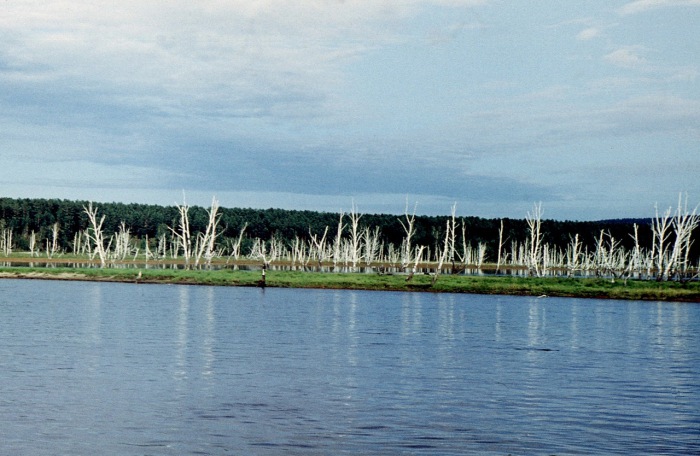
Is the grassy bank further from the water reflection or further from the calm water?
the calm water

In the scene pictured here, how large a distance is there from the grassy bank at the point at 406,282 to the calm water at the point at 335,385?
142ft

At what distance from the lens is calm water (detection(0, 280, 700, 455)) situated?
2131cm

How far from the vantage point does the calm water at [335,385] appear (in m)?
21.3

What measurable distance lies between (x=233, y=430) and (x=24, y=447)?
536cm

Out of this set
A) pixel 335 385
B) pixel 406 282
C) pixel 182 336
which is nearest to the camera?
pixel 335 385

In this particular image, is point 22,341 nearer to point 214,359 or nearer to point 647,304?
point 214,359

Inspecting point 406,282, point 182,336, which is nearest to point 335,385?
point 182,336

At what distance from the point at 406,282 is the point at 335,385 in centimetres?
8454

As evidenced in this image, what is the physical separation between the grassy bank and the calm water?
4330 cm

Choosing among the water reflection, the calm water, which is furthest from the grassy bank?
the calm water

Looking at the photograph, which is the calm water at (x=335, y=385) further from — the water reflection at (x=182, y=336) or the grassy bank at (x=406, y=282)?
the grassy bank at (x=406, y=282)

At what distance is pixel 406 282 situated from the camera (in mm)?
114562

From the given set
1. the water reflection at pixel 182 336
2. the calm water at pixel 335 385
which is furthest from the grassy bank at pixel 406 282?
the calm water at pixel 335 385

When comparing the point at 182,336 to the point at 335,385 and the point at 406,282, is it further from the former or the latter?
the point at 406,282
